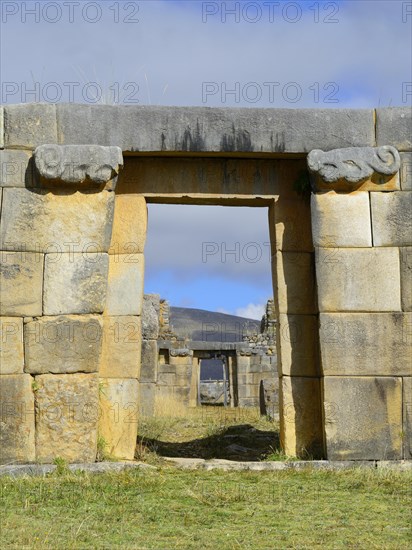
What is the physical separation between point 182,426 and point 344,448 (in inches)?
251

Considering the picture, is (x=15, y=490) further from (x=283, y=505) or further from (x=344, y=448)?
(x=344, y=448)

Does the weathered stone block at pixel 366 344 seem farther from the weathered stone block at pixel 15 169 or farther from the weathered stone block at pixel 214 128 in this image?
the weathered stone block at pixel 15 169

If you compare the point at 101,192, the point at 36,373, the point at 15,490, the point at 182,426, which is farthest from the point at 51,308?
the point at 182,426

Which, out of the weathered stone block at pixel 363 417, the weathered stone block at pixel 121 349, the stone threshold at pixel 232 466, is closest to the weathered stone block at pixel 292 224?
the weathered stone block at pixel 363 417

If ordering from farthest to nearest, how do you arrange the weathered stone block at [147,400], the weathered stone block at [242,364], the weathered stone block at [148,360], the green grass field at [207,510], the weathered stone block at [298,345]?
1. the weathered stone block at [242,364]
2. the weathered stone block at [148,360]
3. the weathered stone block at [147,400]
4. the weathered stone block at [298,345]
5. the green grass field at [207,510]

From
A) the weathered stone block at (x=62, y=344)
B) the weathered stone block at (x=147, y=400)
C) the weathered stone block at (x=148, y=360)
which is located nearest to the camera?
the weathered stone block at (x=62, y=344)

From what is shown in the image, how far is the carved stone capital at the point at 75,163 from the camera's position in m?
8.46

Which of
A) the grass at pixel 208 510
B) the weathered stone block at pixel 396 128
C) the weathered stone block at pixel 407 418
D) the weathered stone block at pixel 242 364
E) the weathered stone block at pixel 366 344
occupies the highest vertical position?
the weathered stone block at pixel 396 128

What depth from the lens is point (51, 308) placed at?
8422 mm

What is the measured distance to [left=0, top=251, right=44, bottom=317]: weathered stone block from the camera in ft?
27.6

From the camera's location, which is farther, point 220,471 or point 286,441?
point 286,441

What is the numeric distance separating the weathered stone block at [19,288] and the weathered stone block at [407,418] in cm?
376

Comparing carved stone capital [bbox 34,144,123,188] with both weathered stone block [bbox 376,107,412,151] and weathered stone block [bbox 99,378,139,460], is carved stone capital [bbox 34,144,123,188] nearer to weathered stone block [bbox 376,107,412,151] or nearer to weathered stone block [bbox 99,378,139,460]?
weathered stone block [bbox 99,378,139,460]

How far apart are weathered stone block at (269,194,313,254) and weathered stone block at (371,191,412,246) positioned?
0.81 metres
